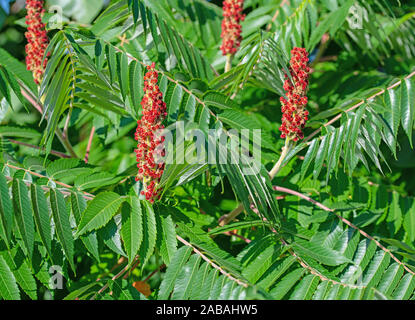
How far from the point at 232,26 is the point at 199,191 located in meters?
1.13

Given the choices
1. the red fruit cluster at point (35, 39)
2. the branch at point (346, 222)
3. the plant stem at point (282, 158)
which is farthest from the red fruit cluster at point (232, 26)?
the red fruit cluster at point (35, 39)

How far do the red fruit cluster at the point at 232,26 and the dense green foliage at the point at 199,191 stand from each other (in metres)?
0.20

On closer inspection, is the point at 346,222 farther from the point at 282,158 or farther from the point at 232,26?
the point at 232,26

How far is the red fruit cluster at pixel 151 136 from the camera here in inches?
93.0

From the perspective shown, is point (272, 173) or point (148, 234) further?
point (272, 173)

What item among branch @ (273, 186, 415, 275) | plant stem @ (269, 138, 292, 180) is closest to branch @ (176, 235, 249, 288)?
plant stem @ (269, 138, 292, 180)

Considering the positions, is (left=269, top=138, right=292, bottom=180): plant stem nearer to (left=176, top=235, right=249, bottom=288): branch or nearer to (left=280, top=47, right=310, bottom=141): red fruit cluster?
(left=280, top=47, right=310, bottom=141): red fruit cluster

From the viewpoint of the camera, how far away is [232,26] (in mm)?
3182

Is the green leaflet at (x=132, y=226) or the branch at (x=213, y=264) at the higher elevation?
the green leaflet at (x=132, y=226)

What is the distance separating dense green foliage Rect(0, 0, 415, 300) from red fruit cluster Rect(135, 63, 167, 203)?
0.11 metres

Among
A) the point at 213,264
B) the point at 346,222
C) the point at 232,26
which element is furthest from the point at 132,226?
the point at 232,26

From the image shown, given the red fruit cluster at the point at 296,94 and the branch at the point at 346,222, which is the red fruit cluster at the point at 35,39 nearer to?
the red fruit cluster at the point at 296,94

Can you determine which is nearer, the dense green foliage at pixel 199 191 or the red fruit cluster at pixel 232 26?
the dense green foliage at pixel 199 191

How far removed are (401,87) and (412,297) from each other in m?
1.17
